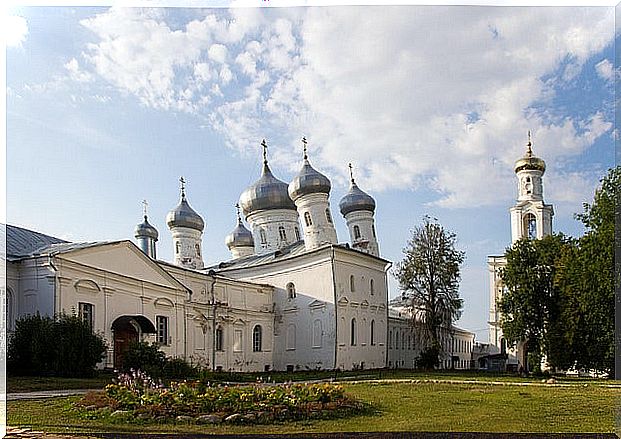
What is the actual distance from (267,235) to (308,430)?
12334mm

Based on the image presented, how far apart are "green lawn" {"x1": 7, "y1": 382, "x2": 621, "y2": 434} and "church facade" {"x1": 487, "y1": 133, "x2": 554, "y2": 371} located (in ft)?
8.74

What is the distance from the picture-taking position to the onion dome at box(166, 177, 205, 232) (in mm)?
10328

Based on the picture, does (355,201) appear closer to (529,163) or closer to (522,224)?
(522,224)

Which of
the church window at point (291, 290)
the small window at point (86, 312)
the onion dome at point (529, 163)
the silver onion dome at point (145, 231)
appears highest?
the onion dome at point (529, 163)

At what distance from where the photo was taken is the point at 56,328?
12227mm

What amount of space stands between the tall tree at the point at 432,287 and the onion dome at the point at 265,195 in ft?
8.62

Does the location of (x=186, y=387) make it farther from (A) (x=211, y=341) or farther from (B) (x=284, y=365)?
(A) (x=211, y=341)

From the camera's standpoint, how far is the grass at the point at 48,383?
1028cm

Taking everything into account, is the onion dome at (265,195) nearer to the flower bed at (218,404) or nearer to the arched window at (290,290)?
the arched window at (290,290)

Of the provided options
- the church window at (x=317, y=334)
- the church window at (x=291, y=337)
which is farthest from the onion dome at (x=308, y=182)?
the church window at (x=291, y=337)

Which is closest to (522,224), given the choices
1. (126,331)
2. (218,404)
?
(218,404)

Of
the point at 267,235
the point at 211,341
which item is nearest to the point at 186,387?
the point at 211,341

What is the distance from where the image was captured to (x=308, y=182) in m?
13.8

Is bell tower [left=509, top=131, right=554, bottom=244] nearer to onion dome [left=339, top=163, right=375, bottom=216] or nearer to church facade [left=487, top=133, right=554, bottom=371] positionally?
church facade [left=487, top=133, right=554, bottom=371]
